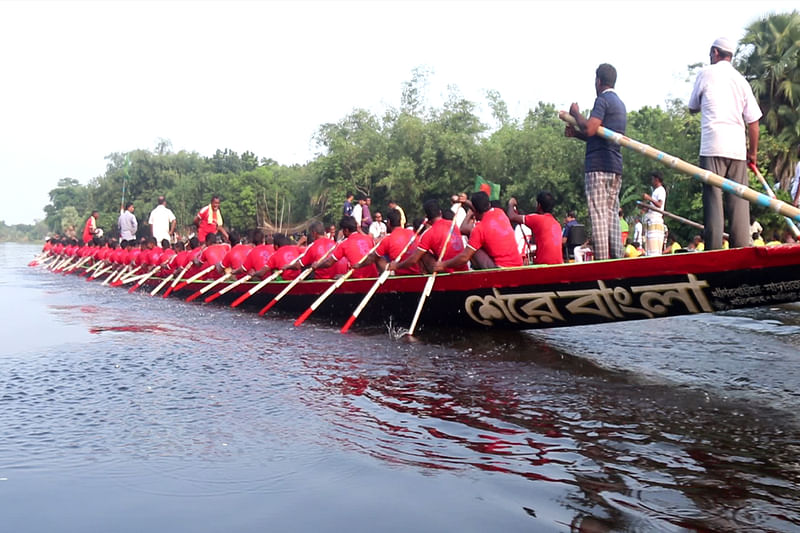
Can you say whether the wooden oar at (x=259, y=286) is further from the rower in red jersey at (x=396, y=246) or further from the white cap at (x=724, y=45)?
the white cap at (x=724, y=45)

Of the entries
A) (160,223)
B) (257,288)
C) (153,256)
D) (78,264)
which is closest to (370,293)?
(257,288)

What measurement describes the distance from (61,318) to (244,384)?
5756 millimetres

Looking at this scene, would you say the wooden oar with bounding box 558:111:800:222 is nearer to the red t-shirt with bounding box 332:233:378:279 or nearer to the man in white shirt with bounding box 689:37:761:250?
the man in white shirt with bounding box 689:37:761:250

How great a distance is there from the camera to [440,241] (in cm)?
787

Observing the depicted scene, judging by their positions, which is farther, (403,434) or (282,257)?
(282,257)

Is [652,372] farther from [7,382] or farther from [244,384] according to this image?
[7,382]

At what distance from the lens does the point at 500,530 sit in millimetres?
2818

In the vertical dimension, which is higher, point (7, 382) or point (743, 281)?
point (743, 281)

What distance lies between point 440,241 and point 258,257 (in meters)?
4.49

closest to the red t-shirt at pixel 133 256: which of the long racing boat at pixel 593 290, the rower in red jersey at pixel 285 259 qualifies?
the rower in red jersey at pixel 285 259

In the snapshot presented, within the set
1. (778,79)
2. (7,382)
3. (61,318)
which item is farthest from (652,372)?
(778,79)

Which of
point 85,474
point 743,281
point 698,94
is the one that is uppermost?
point 698,94

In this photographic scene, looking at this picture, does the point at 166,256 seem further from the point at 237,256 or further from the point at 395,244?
the point at 395,244

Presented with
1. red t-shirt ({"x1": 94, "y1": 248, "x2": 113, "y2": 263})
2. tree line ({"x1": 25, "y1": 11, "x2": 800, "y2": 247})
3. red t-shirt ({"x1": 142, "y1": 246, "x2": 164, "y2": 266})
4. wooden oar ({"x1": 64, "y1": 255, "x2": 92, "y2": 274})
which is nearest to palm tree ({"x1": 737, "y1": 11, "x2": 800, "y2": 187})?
tree line ({"x1": 25, "y1": 11, "x2": 800, "y2": 247})
